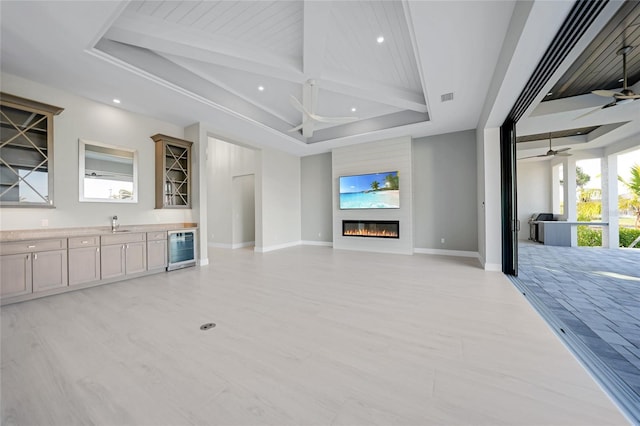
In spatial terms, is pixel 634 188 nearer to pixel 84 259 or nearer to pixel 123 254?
pixel 123 254

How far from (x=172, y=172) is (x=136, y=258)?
6.00 ft

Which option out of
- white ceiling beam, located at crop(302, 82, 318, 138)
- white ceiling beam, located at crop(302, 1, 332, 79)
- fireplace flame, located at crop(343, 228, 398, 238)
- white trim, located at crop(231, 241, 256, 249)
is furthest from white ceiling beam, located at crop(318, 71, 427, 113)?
white trim, located at crop(231, 241, 256, 249)

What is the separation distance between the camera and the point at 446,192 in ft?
19.8

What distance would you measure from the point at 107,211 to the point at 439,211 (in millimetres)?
6951

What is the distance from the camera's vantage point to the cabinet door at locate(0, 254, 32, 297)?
297cm

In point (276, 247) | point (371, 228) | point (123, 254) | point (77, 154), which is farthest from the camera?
point (276, 247)

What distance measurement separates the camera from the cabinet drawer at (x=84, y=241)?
353cm

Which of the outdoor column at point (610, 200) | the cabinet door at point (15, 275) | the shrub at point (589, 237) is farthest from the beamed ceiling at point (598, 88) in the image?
the cabinet door at point (15, 275)

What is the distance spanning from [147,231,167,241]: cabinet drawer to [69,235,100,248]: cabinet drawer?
721 mm

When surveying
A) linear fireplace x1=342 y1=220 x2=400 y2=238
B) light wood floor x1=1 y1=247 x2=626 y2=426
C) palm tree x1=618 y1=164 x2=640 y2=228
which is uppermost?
palm tree x1=618 y1=164 x2=640 y2=228

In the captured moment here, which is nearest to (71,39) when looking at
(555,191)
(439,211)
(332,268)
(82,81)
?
(82,81)

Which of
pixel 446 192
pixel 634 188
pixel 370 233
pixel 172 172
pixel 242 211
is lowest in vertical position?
pixel 370 233

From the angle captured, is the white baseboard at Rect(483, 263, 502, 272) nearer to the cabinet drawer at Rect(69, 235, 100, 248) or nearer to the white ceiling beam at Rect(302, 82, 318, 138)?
the white ceiling beam at Rect(302, 82, 318, 138)

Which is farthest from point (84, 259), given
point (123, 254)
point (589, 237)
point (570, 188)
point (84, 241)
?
point (570, 188)
